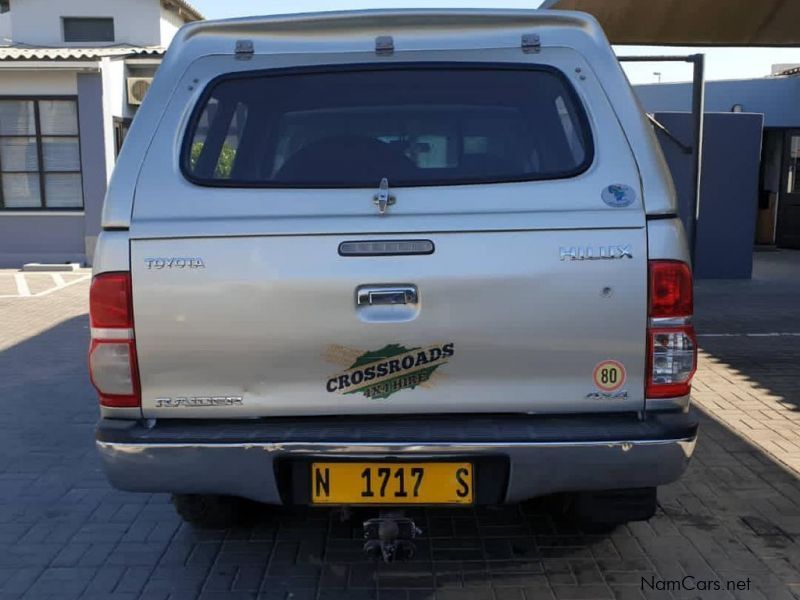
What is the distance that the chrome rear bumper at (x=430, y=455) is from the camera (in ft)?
8.39

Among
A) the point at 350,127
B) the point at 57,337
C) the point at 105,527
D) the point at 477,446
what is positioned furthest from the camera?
the point at 57,337

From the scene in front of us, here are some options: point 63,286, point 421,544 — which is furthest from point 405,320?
point 63,286

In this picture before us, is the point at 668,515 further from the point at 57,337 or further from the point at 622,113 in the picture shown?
the point at 57,337

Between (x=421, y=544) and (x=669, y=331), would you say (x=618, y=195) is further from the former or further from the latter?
(x=421, y=544)

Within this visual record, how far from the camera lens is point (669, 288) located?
2.57m

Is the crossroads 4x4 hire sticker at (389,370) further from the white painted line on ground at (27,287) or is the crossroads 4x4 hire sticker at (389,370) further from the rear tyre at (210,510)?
the white painted line on ground at (27,287)

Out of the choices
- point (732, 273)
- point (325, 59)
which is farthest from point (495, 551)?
point (732, 273)

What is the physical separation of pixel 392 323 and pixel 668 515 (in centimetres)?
192

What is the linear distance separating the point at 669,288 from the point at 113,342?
70.1 inches

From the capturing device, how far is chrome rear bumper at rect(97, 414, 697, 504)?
8.39 ft

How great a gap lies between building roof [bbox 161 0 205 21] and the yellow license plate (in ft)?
59.4

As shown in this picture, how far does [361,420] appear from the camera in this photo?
271cm

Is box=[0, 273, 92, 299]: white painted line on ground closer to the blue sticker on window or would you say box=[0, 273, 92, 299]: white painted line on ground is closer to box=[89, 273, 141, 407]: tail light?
box=[89, 273, 141, 407]: tail light

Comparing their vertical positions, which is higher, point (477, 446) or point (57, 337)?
point (477, 446)
